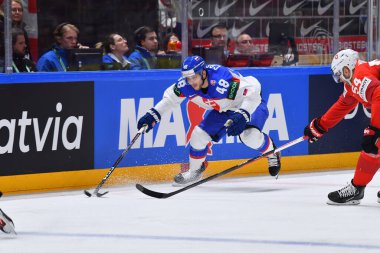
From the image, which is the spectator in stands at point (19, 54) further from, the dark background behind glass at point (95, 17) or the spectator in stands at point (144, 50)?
the spectator in stands at point (144, 50)

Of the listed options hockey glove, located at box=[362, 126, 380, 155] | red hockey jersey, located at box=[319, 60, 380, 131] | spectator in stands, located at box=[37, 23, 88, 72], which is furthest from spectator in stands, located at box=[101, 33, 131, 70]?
hockey glove, located at box=[362, 126, 380, 155]

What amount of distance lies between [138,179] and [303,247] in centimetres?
305

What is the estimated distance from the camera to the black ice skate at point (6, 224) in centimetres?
628

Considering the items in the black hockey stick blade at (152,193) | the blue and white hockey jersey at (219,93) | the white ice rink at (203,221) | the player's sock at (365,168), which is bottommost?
the white ice rink at (203,221)

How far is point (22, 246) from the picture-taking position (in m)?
6.14

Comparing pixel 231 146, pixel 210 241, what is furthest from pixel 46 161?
pixel 210 241

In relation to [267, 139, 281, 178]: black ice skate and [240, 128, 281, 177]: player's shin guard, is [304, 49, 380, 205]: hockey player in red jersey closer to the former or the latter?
[240, 128, 281, 177]: player's shin guard

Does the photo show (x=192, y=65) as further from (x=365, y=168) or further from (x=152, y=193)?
(x=365, y=168)

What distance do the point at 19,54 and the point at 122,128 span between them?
1.02 meters

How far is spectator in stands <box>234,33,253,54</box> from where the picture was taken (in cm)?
929

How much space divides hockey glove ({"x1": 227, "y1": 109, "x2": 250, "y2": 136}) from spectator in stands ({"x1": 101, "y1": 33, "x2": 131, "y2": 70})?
1162 millimetres

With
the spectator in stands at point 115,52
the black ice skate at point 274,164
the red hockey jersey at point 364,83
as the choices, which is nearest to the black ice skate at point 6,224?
the red hockey jersey at point 364,83

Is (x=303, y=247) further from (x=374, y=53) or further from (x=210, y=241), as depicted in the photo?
(x=374, y=53)

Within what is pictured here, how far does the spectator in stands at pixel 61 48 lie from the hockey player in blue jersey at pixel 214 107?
73 centimetres
